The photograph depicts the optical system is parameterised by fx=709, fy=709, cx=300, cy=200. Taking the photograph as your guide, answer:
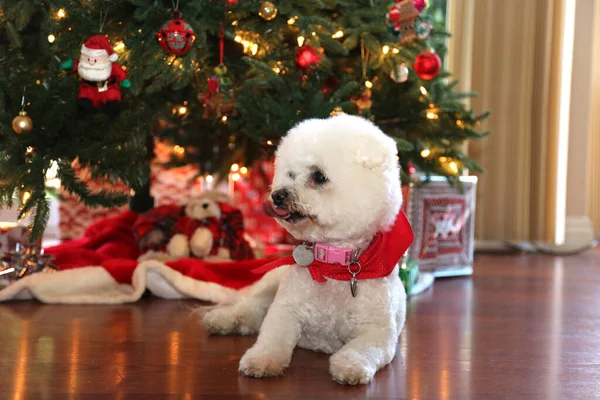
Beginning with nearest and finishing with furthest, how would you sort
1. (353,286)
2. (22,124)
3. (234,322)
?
(353,286)
(234,322)
(22,124)

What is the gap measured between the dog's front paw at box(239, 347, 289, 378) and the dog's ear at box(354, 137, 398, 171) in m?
0.38

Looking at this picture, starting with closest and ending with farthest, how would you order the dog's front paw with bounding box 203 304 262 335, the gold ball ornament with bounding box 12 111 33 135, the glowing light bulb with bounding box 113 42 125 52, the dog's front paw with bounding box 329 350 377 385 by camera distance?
1. the dog's front paw with bounding box 329 350 377 385
2. the dog's front paw with bounding box 203 304 262 335
3. the gold ball ornament with bounding box 12 111 33 135
4. the glowing light bulb with bounding box 113 42 125 52

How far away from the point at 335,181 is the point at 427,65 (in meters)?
1.07

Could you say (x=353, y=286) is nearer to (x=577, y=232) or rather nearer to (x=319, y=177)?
(x=319, y=177)

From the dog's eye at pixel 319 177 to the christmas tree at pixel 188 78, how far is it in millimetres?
721

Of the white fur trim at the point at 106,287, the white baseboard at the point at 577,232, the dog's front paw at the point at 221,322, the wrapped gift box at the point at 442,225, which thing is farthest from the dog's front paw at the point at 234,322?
the white baseboard at the point at 577,232

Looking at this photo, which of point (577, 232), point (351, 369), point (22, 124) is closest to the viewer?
point (351, 369)

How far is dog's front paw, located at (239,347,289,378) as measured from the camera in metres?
1.24

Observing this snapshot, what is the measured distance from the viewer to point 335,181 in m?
1.26

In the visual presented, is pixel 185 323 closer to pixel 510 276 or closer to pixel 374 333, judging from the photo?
pixel 374 333

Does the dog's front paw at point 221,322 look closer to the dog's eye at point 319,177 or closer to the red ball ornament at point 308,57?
the dog's eye at point 319,177

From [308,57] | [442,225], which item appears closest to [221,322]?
[308,57]

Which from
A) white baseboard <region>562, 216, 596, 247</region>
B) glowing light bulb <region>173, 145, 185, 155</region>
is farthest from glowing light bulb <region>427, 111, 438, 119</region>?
white baseboard <region>562, 216, 596, 247</region>

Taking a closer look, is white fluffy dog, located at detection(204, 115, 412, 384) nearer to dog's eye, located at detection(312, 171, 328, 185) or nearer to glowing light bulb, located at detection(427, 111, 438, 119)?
dog's eye, located at detection(312, 171, 328, 185)
